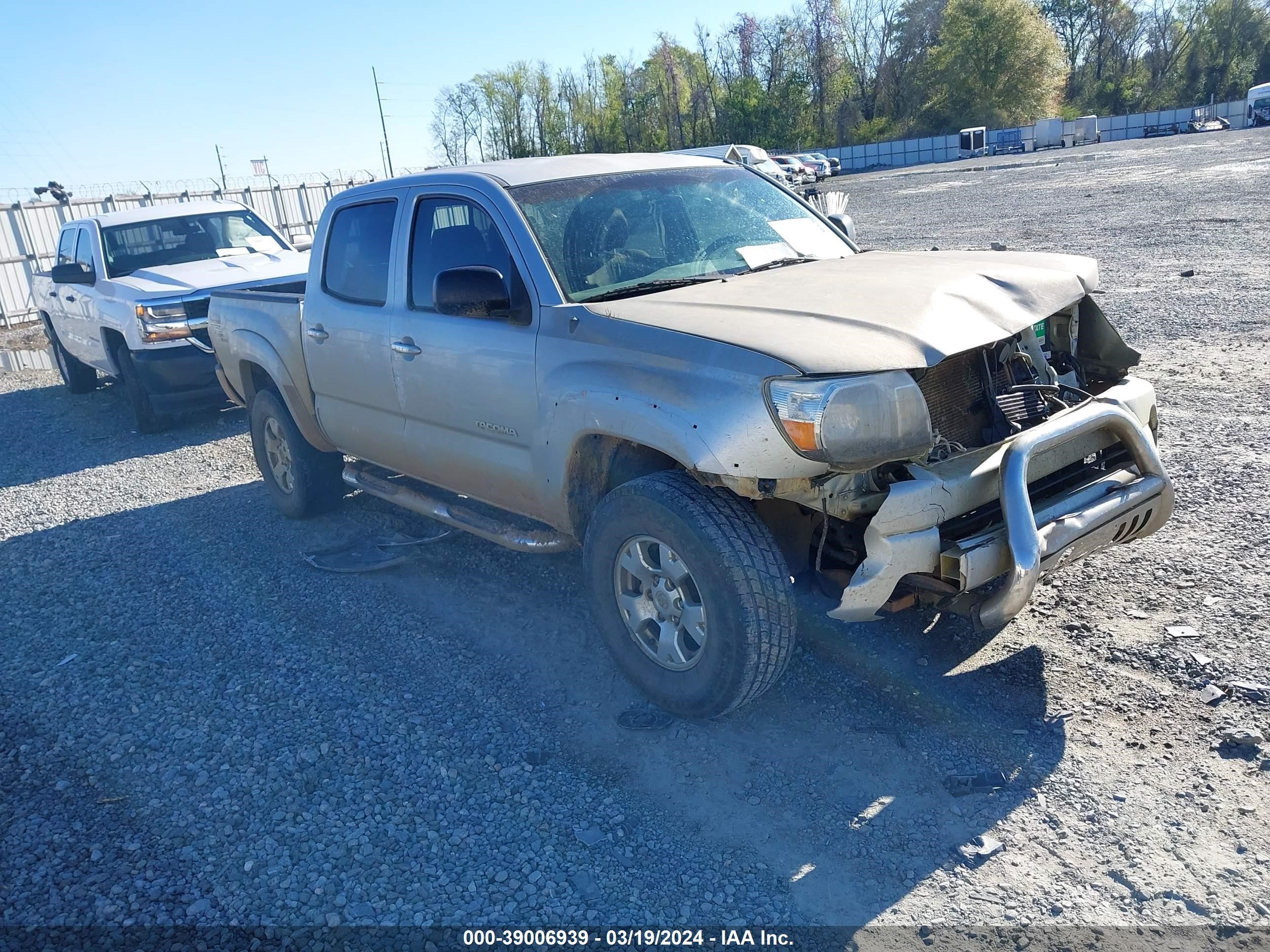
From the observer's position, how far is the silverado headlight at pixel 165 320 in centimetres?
909

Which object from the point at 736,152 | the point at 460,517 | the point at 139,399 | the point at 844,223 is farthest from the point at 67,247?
the point at 736,152

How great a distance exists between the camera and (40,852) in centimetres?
330

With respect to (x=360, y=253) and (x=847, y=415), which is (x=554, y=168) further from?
(x=847, y=415)

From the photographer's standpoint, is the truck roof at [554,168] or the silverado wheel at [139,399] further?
the silverado wheel at [139,399]

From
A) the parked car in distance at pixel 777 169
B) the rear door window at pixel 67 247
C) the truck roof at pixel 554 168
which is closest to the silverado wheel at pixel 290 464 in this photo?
the truck roof at pixel 554 168

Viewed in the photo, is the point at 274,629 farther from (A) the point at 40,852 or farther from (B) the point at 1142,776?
(B) the point at 1142,776

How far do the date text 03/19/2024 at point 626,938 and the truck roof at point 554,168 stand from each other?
3093 mm

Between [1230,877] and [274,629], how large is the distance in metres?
4.11

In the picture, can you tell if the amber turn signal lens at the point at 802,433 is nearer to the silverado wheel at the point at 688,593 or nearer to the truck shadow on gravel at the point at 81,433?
the silverado wheel at the point at 688,593

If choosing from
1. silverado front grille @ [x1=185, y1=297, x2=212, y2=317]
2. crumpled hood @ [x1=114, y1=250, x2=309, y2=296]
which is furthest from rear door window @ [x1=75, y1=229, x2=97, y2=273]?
silverado front grille @ [x1=185, y1=297, x2=212, y2=317]

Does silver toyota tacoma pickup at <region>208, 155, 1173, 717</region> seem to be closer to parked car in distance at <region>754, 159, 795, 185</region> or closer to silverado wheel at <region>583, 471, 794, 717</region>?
silverado wheel at <region>583, 471, 794, 717</region>

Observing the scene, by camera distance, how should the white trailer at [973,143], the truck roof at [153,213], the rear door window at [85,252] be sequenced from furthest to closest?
the white trailer at [973,143] → the truck roof at [153,213] → the rear door window at [85,252]

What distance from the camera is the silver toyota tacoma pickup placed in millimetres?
3232

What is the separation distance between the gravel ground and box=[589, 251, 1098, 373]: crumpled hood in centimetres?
139
